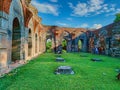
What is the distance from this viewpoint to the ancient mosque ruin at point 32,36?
5.97 metres

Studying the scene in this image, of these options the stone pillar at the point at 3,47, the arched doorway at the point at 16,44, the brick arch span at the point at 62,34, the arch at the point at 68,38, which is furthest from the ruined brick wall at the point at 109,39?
the stone pillar at the point at 3,47

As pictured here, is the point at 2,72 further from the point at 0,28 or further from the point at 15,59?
the point at 15,59

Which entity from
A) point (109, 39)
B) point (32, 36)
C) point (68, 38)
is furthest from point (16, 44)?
point (68, 38)

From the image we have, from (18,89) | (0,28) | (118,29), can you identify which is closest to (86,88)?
(18,89)

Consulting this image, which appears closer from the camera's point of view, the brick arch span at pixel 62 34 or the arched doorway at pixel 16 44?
the arched doorway at pixel 16 44

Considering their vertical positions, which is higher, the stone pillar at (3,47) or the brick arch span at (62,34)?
the brick arch span at (62,34)

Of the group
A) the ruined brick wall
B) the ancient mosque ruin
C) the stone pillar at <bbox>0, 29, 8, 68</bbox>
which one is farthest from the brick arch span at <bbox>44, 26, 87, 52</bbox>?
the stone pillar at <bbox>0, 29, 8, 68</bbox>

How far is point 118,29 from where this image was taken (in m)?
15.8

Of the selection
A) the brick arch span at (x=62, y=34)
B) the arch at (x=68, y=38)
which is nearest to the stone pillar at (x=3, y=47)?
the brick arch span at (x=62, y=34)

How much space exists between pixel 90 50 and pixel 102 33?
18.1 ft

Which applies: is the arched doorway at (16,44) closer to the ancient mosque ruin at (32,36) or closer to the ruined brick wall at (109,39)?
the ancient mosque ruin at (32,36)

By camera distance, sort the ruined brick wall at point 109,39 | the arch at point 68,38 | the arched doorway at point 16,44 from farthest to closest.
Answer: the arch at point 68,38, the ruined brick wall at point 109,39, the arched doorway at point 16,44

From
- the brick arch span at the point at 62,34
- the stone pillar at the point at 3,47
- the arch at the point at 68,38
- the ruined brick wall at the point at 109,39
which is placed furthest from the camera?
the arch at the point at 68,38

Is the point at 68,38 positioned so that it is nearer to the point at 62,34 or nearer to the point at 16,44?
the point at 62,34
